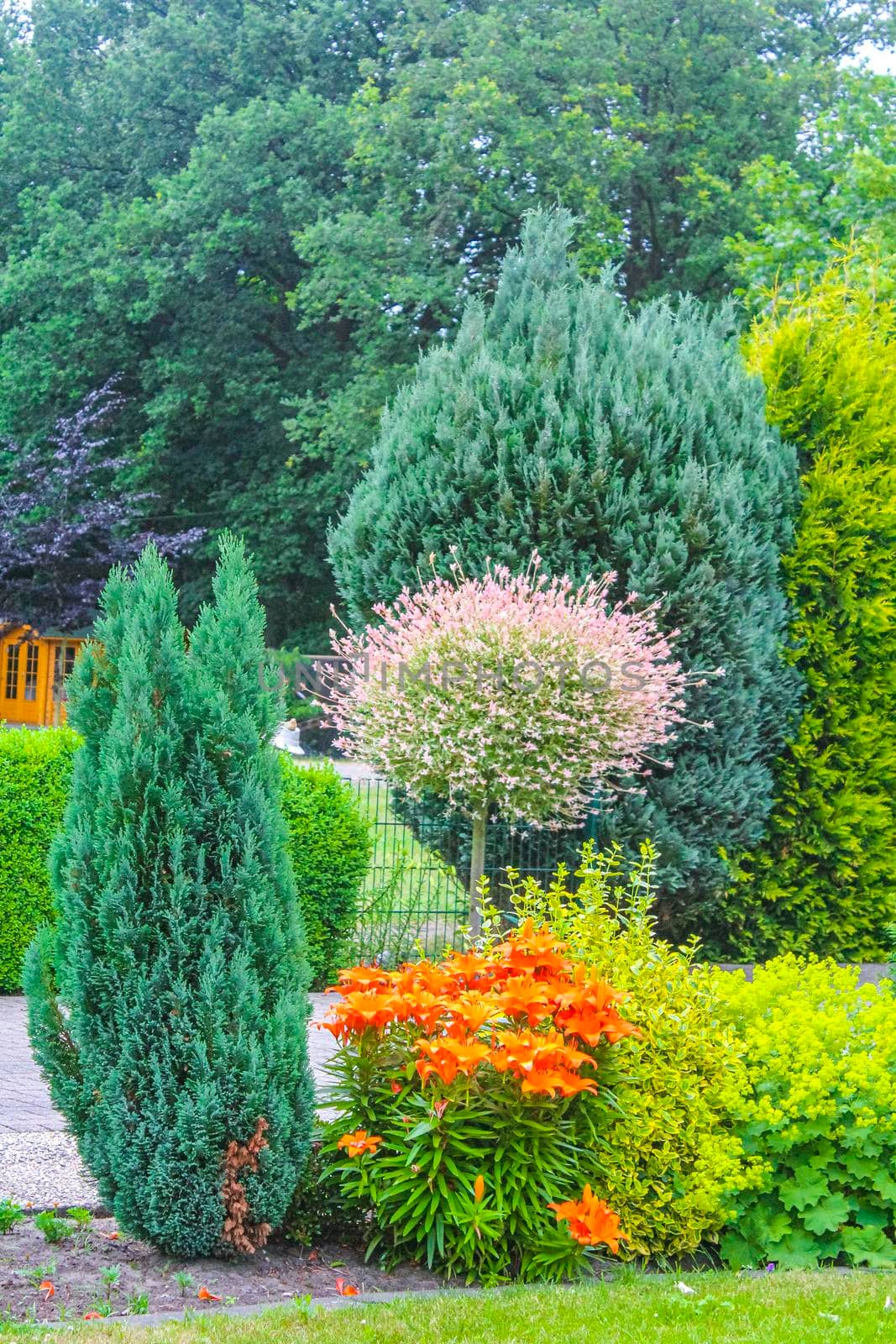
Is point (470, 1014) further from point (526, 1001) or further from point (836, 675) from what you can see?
point (836, 675)

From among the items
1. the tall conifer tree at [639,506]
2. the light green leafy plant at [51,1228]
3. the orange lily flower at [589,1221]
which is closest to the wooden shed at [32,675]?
the tall conifer tree at [639,506]

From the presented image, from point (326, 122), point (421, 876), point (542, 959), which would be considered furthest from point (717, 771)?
point (326, 122)

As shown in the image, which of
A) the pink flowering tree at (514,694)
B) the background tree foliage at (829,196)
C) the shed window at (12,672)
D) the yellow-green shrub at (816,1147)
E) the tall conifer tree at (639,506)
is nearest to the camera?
the yellow-green shrub at (816,1147)

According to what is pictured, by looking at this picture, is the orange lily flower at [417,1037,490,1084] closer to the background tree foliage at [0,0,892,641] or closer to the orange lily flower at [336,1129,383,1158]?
the orange lily flower at [336,1129,383,1158]

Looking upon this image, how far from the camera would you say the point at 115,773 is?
3.72 metres

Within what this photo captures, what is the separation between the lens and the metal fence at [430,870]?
8.61 meters

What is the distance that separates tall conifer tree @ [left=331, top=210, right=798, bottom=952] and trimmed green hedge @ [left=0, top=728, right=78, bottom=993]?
2.39m

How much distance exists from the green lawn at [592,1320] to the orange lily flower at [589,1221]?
5.3 inches

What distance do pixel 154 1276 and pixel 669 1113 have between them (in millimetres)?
1638

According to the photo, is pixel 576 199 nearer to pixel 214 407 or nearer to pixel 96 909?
pixel 214 407

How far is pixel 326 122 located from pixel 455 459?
702 inches

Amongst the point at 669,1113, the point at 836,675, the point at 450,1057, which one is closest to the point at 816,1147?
the point at 669,1113

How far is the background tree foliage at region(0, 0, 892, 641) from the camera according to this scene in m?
22.3

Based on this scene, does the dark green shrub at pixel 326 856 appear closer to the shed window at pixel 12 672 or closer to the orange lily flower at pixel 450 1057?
the orange lily flower at pixel 450 1057
